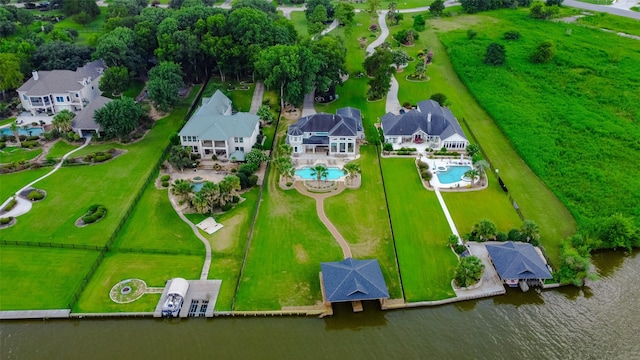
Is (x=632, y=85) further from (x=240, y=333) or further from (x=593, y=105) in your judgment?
(x=240, y=333)

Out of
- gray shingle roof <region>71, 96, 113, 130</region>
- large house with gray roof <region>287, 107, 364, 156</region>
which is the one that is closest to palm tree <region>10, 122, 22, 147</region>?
gray shingle roof <region>71, 96, 113, 130</region>

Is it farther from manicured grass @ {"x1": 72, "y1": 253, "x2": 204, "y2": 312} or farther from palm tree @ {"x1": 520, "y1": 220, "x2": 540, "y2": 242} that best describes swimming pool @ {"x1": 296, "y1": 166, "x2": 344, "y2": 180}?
palm tree @ {"x1": 520, "y1": 220, "x2": 540, "y2": 242}

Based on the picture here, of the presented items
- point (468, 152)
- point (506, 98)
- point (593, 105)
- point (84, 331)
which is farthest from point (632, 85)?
point (84, 331)

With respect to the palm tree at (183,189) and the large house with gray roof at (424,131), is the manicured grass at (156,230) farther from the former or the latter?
the large house with gray roof at (424,131)

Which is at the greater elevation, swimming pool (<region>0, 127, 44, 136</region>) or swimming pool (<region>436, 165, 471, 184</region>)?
swimming pool (<region>0, 127, 44, 136</region>)

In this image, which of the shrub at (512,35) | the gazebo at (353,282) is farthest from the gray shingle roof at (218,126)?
the shrub at (512,35)

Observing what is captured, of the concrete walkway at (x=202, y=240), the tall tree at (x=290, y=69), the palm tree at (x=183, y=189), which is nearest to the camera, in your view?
the concrete walkway at (x=202, y=240)

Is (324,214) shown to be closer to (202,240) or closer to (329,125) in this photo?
(202,240)

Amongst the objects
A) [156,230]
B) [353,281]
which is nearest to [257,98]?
[156,230]
